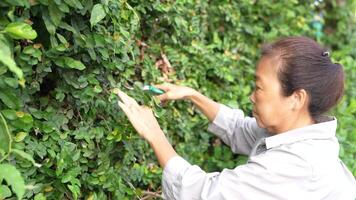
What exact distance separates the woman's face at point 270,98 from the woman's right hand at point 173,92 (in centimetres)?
39

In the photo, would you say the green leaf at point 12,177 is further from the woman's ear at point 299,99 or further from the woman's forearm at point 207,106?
the woman's forearm at point 207,106

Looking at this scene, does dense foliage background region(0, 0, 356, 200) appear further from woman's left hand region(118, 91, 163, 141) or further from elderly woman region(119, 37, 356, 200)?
elderly woman region(119, 37, 356, 200)

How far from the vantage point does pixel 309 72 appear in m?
1.84

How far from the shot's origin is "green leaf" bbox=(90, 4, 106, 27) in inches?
63.6

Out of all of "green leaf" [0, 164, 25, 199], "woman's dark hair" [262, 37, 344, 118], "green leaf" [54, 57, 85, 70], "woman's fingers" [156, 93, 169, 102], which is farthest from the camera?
"woman's fingers" [156, 93, 169, 102]

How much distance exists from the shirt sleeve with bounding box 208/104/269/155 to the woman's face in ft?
1.36

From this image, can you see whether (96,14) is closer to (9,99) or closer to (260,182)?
(9,99)

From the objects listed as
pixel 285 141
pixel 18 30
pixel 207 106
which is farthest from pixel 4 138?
pixel 207 106

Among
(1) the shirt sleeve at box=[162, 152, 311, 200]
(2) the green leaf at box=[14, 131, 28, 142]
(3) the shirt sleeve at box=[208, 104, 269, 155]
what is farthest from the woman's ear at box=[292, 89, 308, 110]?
(2) the green leaf at box=[14, 131, 28, 142]

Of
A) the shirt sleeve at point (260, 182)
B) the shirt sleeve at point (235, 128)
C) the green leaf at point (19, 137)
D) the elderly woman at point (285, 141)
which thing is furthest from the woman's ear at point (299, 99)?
the green leaf at point (19, 137)

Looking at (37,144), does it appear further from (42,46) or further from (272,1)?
(272,1)

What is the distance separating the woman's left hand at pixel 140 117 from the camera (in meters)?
1.83

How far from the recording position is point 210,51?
104 inches

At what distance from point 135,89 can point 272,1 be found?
154 cm
